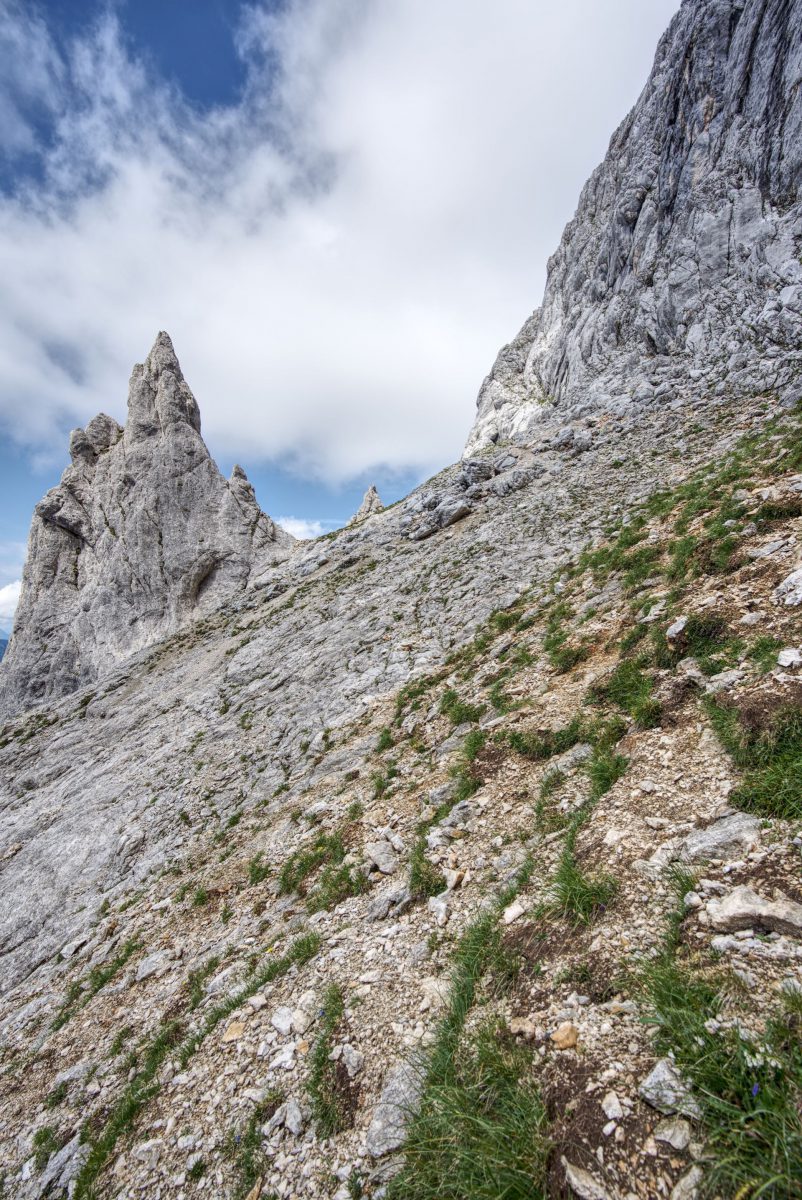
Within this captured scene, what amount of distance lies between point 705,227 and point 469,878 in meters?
51.1

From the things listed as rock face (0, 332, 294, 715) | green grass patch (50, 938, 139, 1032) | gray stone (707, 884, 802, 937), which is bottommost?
green grass patch (50, 938, 139, 1032)

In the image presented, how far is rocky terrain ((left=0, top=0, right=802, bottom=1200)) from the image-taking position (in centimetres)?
441

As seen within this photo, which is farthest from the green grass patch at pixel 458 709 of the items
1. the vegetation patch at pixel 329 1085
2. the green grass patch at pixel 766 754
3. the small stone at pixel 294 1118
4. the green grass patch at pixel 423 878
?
the small stone at pixel 294 1118

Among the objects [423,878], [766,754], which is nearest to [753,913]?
[766,754]

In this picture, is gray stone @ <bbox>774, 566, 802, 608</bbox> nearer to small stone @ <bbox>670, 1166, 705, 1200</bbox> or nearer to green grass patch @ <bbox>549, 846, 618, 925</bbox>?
green grass patch @ <bbox>549, 846, 618, 925</bbox>

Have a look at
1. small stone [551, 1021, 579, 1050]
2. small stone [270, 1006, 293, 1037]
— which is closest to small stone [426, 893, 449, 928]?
small stone [270, 1006, 293, 1037]

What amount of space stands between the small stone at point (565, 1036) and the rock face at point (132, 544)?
48.5 metres

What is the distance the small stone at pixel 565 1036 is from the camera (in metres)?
4.79

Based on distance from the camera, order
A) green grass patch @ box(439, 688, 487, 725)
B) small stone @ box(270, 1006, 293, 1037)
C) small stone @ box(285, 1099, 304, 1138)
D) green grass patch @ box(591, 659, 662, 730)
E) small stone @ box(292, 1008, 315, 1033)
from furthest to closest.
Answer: green grass patch @ box(439, 688, 487, 725), green grass patch @ box(591, 659, 662, 730), small stone @ box(270, 1006, 293, 1037), small stone @ box(292, 1008, 315, 1033), small stone @ box(285, 1099, 304, 1138)

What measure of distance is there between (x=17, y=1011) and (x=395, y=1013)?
42.7 ft

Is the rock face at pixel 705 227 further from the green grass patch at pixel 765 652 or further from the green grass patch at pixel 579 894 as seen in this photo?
the green grass patch at pixel 579 894

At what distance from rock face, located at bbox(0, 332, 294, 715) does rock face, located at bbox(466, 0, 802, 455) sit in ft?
112

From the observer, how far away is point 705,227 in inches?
1484

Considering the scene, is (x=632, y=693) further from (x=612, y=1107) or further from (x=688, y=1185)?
(x=688, y=1185)
